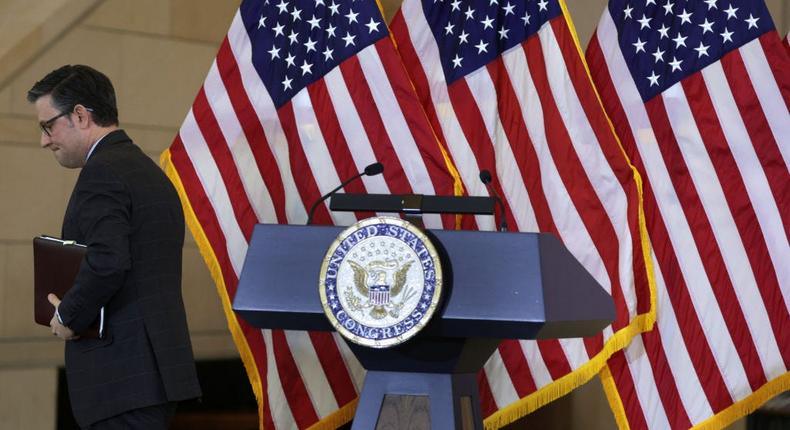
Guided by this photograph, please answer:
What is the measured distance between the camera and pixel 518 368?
4273 millimetres

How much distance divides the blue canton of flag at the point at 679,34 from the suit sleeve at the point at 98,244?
209cm

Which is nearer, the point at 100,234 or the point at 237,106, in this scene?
the point at 100,234

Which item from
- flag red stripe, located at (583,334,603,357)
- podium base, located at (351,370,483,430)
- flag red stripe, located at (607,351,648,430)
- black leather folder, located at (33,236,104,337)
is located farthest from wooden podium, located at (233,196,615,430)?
flag red stripe, located at (607,351,648,430)

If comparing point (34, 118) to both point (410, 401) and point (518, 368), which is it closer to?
point (518, 368)

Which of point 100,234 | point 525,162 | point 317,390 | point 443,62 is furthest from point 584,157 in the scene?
point 100,234

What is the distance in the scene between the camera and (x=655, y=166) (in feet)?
13.5

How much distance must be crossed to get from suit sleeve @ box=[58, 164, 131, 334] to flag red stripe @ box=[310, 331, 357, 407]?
1.49 m

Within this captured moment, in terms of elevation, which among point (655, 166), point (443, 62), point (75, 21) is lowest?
point (655, 166)

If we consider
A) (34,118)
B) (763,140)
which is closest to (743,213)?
(763,140)

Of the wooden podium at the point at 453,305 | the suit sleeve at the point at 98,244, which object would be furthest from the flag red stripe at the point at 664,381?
the suit sleeve at the point at 98,244

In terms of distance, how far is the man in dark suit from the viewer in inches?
116

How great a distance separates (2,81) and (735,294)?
3175 mm

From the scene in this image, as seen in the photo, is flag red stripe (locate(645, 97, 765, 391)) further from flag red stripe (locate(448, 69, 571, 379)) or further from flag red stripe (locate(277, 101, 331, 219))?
flag red stripe (locate(277, 101, 331, 219))

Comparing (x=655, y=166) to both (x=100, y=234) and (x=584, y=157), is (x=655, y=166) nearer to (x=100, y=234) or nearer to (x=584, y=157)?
(x=584, y=157)
